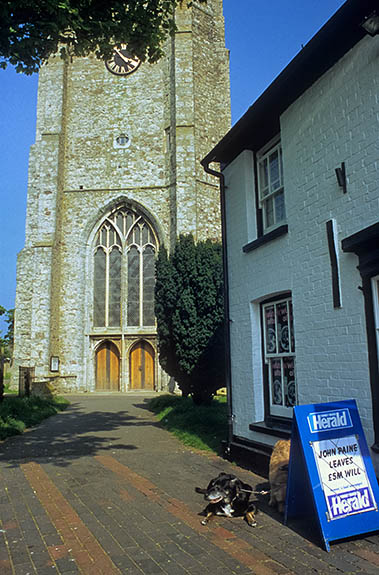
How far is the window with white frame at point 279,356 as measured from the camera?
6570 millimetres

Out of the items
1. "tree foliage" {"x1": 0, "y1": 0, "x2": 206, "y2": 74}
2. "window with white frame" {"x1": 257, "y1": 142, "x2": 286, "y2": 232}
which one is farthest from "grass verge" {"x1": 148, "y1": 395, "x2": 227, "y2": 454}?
"tree foliage" {"x1": 0, "y1": 0, "x2": 206, "y2": 74}

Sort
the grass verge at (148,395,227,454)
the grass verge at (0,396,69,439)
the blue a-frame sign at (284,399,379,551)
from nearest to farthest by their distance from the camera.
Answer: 1. the blue a-frame sign at (284,399,379,551)
2. the grass verge at (148,395,227,454)
3. the grass verge at (0,396,69,439)

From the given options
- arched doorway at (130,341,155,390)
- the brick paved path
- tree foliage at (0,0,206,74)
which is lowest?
the brick paved path

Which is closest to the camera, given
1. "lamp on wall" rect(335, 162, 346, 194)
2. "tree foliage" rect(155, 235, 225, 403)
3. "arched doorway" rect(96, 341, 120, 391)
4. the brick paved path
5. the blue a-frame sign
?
the brick paved path

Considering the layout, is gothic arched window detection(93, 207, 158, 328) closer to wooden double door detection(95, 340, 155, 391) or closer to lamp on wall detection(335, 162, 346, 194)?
wooden double door detection(95, 340, 155, 391)

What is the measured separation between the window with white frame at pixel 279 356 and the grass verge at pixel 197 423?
2.21 metres

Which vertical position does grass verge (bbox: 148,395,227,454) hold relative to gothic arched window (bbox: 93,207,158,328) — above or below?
below

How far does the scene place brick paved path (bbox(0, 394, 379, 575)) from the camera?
3646 mm

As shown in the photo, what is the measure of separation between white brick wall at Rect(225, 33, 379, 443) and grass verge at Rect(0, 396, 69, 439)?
6.05 m

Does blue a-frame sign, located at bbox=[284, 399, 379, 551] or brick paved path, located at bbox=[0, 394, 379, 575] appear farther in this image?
blue a-frame sign, located at bbox=[284, 399, 379, 551]

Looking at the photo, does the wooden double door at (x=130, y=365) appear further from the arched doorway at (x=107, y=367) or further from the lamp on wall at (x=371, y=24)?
the lamp on wall at (x=371, y=24)

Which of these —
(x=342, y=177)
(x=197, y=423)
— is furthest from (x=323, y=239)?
(x=197, y=423)

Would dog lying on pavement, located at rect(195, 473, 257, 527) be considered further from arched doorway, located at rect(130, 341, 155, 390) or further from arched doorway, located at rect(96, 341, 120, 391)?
arched doorway, located at rect(96, 341, 120, 391)

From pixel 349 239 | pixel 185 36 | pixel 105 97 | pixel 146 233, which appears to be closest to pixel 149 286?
pixel 146 233
